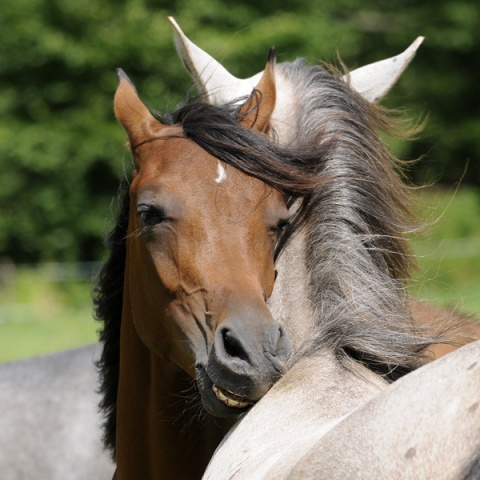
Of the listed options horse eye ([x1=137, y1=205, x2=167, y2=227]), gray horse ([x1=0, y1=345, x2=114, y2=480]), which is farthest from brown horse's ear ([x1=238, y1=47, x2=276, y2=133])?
gray horse ([x1=0, y1=345, x2=114, y2=480])

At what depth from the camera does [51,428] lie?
205 inches

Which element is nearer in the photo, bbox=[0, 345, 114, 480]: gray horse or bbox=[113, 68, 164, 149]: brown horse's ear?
bbox=[113, 68, 164, 149]: brown horse's ear

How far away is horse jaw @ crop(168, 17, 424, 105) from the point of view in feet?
12.2

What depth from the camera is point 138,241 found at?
3092mm

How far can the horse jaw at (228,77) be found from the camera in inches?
146

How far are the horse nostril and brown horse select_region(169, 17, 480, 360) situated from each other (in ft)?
1.27

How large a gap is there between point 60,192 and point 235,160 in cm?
1591

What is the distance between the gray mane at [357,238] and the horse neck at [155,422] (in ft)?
1.95

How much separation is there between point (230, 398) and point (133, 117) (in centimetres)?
111

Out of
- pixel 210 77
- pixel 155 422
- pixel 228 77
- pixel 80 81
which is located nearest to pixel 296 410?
pixel 155 422

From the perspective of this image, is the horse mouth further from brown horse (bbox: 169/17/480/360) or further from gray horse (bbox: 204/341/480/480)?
brown horse (bbox: 169/17/480/360)

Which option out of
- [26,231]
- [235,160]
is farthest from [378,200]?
[26,231]

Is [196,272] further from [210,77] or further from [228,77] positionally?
[228,77]

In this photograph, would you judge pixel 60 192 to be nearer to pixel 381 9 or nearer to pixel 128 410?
pixel 381 9
